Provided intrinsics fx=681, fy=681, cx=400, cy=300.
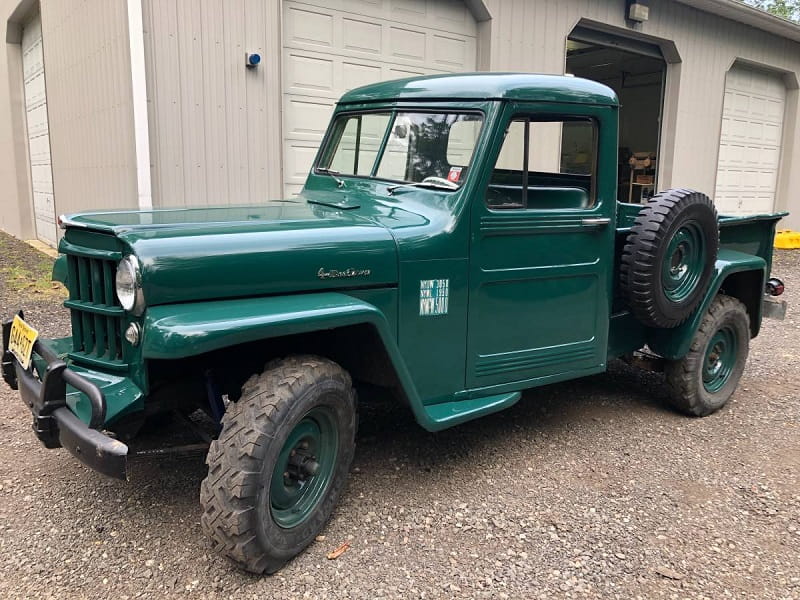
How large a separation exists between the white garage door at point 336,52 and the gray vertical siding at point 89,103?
1654mm

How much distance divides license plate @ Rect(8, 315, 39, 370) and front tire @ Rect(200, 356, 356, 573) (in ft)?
3.26

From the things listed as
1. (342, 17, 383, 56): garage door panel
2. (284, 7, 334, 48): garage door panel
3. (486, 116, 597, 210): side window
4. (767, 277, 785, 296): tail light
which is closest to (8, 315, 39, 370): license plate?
(486, 116, 597, 210): side window

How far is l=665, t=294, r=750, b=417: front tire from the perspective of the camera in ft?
14.3

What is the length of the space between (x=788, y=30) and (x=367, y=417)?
1343cm

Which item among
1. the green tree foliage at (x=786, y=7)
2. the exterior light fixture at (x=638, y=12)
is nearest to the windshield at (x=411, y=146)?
the exterior light fixture at (x=638, y=12)

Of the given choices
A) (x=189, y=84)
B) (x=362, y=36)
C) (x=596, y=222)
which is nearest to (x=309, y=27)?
(x=362, y=36)

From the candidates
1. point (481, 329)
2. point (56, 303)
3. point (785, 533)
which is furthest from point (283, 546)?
point (56, 303)

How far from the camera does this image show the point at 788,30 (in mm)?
13352

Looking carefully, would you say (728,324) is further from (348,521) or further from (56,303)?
(56,303)

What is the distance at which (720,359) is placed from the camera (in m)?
4.73

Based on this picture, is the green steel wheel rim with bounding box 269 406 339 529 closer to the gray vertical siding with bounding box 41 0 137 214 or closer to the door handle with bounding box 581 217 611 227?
the door handle with bounding box 581 217 611 227

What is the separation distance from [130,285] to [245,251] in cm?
44

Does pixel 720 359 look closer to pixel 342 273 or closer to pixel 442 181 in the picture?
pixel 442 181

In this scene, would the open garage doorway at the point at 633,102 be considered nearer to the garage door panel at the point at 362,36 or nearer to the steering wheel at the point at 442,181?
the garage door panel at the point at 362,36
